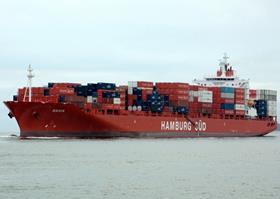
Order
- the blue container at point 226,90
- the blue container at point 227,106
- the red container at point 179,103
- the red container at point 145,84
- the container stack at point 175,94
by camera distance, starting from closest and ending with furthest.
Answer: the red container at point 145,84 < the container stack at point 175,94 < the red container at point 179,103 < the blue container at point 226,90 < the blue container at point 227,106

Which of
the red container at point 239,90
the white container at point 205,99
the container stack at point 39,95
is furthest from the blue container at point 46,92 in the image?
the red container at point 239,90

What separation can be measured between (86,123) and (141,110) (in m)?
8.38

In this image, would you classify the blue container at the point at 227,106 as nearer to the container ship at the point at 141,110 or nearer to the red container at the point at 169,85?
the container ship at the point at 141,110

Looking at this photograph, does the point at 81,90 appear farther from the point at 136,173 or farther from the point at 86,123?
the point at 136,173

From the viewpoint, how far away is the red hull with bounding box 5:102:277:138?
234 ft

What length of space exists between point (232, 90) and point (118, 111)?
1978cm

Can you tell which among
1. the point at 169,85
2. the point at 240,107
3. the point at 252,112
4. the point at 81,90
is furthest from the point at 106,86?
the point at 252,112

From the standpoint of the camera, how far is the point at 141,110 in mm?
79500

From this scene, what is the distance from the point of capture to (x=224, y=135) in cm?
9288

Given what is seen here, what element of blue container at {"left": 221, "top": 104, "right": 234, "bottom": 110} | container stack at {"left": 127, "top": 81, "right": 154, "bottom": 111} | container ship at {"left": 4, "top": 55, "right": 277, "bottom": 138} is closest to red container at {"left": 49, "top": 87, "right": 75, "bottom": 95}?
container ship at {"left": 4, "top": 55, "right": 277, "bottom": 138}

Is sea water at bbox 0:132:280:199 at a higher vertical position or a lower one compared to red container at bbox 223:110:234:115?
lower

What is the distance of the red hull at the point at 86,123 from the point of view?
7138 centimetres

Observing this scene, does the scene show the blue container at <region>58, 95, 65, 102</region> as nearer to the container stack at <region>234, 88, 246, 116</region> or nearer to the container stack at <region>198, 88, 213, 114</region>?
the container stack at <region>198, 88, 213, 114</region>

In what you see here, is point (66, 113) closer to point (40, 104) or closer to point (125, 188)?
point (40, 104)
